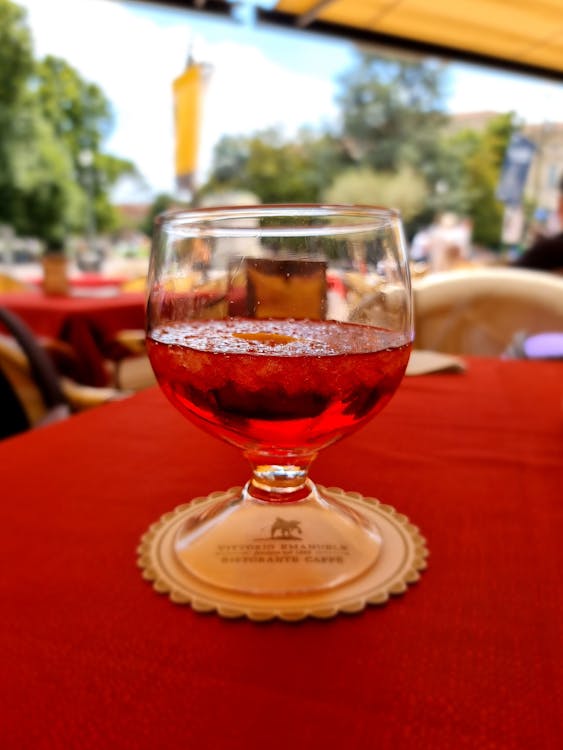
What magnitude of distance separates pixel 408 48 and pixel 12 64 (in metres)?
6.89

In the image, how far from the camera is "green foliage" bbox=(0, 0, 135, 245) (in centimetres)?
896

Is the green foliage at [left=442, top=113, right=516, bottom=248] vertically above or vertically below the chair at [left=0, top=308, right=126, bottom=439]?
above

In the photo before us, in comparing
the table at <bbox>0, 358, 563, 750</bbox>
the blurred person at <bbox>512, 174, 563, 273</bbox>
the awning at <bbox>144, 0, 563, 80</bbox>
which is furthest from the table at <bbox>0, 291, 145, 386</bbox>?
the awning at <bbox>144, 0, 563, 80</bbox>

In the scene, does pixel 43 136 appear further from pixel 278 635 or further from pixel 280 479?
pixel 278 635

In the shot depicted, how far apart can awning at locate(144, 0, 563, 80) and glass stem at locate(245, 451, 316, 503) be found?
400 cm

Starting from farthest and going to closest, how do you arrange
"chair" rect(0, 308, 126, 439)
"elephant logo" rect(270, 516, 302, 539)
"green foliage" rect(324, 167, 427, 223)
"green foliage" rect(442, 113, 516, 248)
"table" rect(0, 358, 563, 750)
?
"green foliage" rect(442, 113, 516, 248), "green foliage" rect(324, 167, 427, 223), "chair" rect(0, 308, 126, 439), "elephant logo" rect(270, 516, 302, 539), "table" rect(0, 358, 563, 750)

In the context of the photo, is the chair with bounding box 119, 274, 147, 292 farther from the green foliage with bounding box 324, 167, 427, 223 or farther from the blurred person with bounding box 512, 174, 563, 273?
the green foliage with bounding box 324, 167, 427, 223

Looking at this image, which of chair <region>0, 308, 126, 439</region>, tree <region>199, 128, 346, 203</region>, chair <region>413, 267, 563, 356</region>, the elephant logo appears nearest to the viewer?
the elephant logo

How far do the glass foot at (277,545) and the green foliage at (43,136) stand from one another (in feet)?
30.8

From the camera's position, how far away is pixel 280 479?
15.3 inches

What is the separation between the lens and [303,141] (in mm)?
14031

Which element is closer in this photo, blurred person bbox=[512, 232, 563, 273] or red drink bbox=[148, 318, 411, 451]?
red drink bbox=[148, 318, 411, 451]

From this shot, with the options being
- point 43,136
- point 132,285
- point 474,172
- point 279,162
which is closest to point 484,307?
point 132,285

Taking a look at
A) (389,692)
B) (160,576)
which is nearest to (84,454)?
(160,576)
